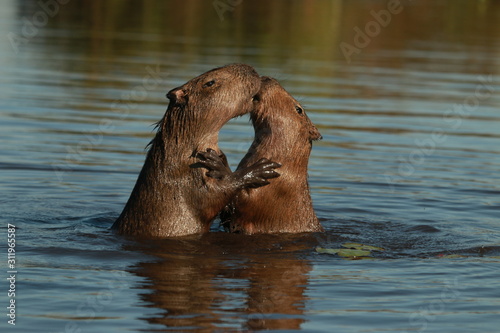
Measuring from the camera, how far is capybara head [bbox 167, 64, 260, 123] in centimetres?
Answer: 839

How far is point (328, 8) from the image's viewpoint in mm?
33562

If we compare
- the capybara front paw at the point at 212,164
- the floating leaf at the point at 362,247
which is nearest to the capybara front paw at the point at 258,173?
the capybara front paw at the point at 212,164

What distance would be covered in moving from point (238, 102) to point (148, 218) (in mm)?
1246

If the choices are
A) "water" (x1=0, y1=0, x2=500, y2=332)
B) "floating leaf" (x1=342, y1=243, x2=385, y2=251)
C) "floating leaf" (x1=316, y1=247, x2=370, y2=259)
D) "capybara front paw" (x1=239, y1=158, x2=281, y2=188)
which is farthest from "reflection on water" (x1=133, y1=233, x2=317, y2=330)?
"capybara front paw" (x1=239, y1=158, x2=281, y2=188)

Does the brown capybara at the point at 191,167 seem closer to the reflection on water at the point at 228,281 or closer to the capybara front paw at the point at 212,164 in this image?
the capybara front paw at the point at 212,164

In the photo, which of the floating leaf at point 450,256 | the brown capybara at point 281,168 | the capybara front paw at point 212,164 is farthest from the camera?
the brown capybara at point 281,168

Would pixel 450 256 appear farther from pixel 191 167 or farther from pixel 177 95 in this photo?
pixel 177 95

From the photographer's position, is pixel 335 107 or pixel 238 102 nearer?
pixel 238 102

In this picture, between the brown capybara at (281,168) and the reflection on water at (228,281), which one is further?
the brown capybara at (281,168)

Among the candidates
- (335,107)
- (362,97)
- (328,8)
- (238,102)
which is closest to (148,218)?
(238,102)

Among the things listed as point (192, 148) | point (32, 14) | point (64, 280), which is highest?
point (32, 14)

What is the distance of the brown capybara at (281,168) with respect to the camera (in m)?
8.65

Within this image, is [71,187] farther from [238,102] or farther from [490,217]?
[490,217]

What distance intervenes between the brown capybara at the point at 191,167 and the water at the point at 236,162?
0.23 meters
